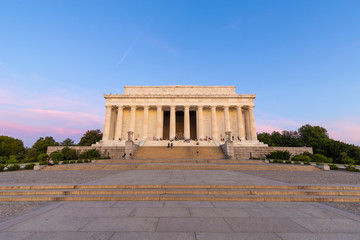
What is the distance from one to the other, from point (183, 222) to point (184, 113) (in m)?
45.5

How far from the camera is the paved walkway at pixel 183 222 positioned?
159 inches

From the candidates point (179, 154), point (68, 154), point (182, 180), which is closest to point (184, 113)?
point (179, 154)

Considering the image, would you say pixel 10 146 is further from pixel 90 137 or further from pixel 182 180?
pixel 182 180

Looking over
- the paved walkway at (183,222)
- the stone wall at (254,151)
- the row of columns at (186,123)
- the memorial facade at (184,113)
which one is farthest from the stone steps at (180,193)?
the row of columns at (186,123)

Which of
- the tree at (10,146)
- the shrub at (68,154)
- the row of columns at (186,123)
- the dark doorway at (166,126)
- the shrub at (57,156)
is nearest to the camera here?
the shrub at (57,156)

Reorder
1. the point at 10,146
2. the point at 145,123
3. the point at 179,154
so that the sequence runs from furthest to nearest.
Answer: the point at 10,146 → the point at 145,123 → the point at 179,154

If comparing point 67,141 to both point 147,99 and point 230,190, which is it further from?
point 230,190

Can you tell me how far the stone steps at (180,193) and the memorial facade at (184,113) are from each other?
37770mm

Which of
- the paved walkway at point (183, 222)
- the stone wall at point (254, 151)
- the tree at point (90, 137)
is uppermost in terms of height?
the tree at point (90, 137)

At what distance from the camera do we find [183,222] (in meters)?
4.80

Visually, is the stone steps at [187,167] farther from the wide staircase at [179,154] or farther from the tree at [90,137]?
the tree at [90,137]

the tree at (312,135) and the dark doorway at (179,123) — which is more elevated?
the dark doorway at (179,123)

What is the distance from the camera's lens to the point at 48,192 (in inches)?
320

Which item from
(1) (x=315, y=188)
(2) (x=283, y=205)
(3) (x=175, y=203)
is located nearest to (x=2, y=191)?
(3) (x=175, y=203)
